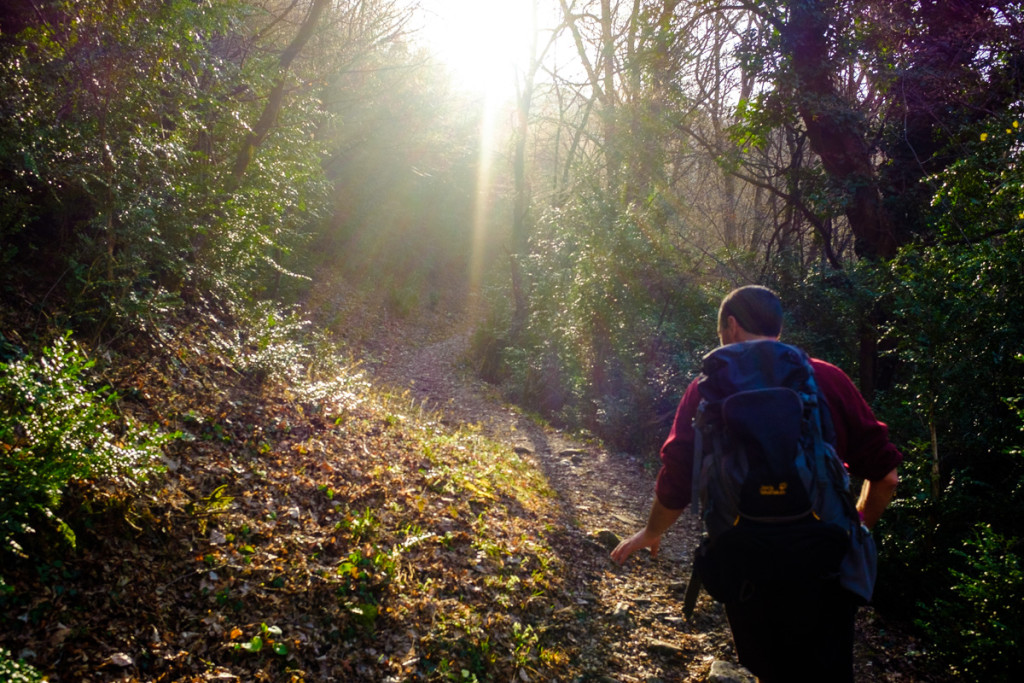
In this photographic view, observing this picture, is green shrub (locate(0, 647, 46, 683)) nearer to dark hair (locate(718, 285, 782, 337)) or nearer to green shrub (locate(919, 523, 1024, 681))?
dark hair (locate(718, 285, 782, 337))

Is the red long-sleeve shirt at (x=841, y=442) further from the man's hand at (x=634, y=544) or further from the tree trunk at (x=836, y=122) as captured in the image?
the tree trunk at (x=836, y=122)

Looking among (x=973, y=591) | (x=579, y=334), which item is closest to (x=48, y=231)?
(x=973, y=591)

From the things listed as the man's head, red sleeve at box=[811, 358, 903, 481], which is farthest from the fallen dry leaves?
the man's head

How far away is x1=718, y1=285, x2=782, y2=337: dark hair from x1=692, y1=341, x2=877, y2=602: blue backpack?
16 centimetres

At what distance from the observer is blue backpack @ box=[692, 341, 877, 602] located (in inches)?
82.5

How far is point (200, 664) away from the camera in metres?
3.04

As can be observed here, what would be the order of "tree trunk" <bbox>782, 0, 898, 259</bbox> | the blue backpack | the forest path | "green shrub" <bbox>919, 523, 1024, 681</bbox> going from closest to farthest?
the blue backpack < "green shrub" <bbox>919, 523, 1024, 681</bbox> < the forest path < "tree trunk" <bbox>782, 0, 898, 259</bbox>

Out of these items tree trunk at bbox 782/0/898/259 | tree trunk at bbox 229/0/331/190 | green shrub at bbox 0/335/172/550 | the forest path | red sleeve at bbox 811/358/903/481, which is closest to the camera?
red sleeve at bbox 811/358/903/481

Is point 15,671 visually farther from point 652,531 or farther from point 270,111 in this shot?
point 270,111

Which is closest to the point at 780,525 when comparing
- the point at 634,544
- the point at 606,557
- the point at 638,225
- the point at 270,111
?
the point at 634,544

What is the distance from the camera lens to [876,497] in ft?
8.23

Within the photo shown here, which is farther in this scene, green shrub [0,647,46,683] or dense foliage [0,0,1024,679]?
dense foliage [0,0,1024,679]

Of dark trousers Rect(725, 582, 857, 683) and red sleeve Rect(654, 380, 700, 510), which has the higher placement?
red sleeve Rect(654, 380, 700, 510)

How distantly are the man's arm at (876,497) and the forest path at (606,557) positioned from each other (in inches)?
81.4
